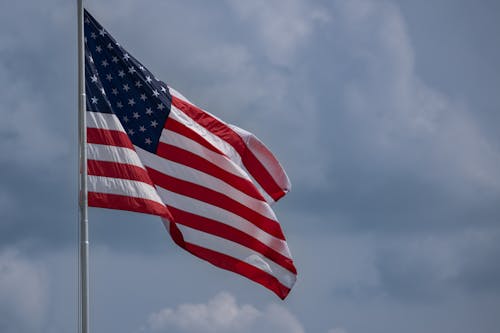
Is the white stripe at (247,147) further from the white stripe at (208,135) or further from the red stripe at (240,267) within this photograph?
the red stripe at (240,267)

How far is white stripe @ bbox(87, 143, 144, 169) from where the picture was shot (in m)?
31.9

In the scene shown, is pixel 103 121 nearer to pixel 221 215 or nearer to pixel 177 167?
pixel 177 167

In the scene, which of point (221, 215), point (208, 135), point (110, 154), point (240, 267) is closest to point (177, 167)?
point (208, 135)

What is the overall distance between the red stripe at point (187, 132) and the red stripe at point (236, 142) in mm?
592

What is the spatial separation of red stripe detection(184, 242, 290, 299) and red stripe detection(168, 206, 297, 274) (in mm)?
549

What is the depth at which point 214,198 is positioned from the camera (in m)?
34.6

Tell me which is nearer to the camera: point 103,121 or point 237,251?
point 103,121

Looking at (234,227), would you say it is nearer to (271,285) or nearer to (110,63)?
(271,285)

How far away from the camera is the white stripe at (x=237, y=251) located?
34.0 meters

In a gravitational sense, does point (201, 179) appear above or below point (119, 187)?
above

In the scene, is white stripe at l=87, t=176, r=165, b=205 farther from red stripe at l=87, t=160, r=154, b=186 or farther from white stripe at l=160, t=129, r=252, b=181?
white stripe at l=160, t=129, r=252, b=181

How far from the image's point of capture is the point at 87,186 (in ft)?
102

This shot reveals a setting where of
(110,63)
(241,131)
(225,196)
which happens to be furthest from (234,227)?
(110,63)

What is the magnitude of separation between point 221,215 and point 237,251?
1.21 metres
